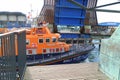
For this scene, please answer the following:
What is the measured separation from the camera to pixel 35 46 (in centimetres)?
1411

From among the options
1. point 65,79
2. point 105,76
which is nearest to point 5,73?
point 65,79

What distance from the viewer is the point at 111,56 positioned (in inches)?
139

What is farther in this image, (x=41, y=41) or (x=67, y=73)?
(x=41, y=41)

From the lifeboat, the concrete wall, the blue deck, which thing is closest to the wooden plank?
the concrete wall

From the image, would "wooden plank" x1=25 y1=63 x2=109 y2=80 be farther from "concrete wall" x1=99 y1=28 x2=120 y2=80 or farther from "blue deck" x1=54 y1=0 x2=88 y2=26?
"blue deck" x1=54 y1=0 x2=88 y2=26

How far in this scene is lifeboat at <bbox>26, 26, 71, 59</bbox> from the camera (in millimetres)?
13992

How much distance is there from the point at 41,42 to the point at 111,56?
10935mm

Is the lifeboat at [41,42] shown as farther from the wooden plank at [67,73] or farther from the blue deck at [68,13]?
the wooden plank at [67,73]

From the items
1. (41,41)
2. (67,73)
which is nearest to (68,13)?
(41,41)

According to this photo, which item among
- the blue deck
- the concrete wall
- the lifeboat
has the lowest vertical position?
the lifeboat

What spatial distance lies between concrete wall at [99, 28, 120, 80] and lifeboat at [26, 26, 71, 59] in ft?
33.8

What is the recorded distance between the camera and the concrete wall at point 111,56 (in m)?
3.34

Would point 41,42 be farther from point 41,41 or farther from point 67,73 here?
point 67,73

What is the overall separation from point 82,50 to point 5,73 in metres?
14.7
